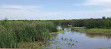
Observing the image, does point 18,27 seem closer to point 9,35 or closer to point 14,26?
point 14,26

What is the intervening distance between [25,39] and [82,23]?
65.4 feet

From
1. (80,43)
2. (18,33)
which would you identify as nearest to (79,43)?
(80,43)

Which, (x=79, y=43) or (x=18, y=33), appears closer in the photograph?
(x=18, y=33)

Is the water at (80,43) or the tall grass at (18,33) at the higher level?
the tall grass at (18,33)

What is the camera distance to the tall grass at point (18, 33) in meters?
7.35

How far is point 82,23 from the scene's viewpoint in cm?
2794

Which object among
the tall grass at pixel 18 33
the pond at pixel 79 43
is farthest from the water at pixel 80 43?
the tall grass at pixel 18 33

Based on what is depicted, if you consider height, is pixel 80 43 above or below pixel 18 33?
below

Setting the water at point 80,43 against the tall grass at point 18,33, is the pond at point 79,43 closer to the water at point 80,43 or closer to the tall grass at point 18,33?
the water at point 80,43

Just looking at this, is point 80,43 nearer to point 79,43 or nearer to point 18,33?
point 79,43

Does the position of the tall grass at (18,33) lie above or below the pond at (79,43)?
above

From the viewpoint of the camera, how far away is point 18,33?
9.30m

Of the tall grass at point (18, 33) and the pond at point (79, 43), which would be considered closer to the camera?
the tall grass at point (18, 33)

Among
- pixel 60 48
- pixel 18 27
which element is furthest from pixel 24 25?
pixel 60 48
